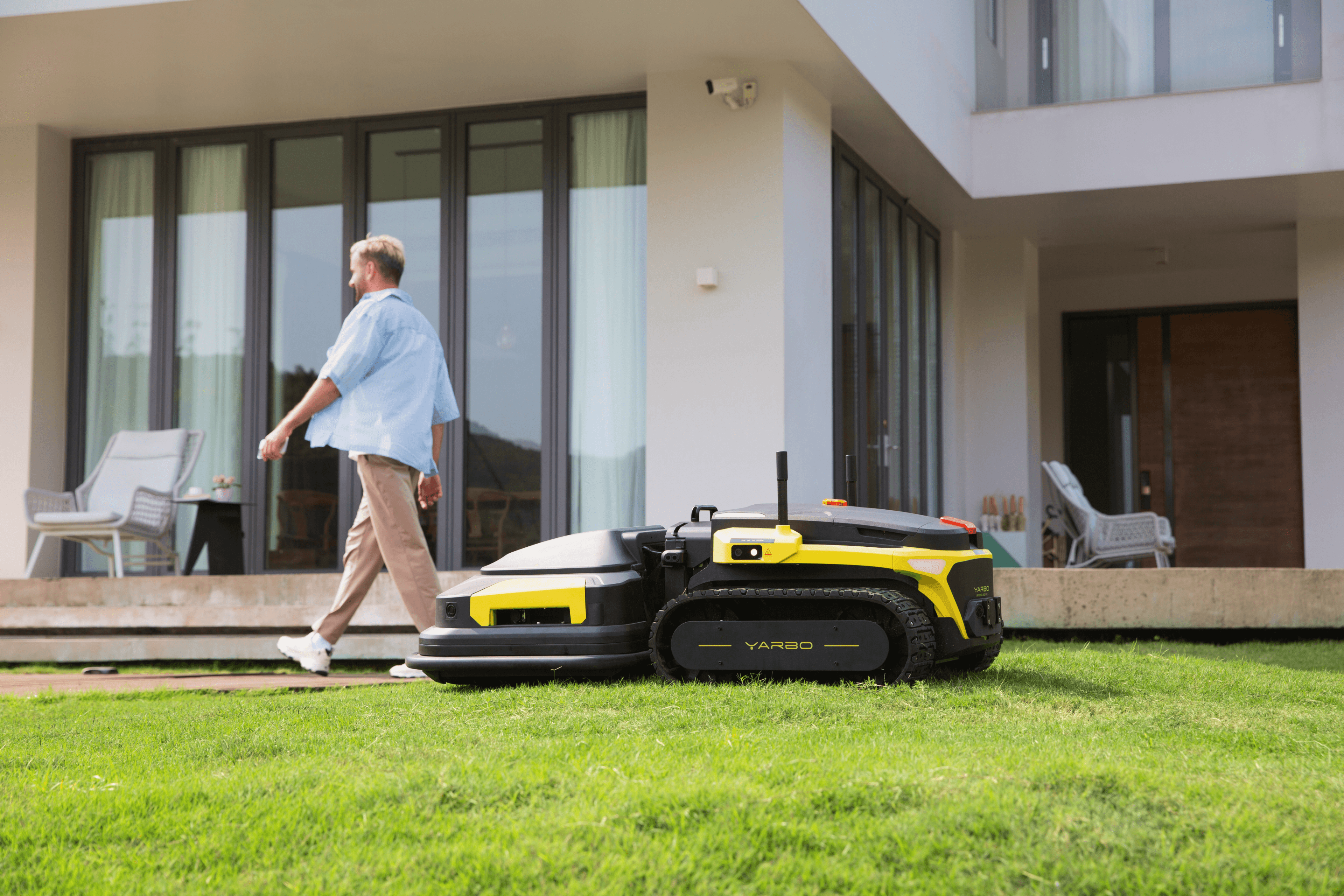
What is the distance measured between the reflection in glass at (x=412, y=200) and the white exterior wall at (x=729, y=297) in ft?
4.99

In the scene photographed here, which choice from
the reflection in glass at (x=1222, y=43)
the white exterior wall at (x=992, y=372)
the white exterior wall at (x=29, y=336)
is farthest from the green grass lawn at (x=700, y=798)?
the white exterior wall at (x=992, y=372)

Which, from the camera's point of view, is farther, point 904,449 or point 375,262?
point 904,449

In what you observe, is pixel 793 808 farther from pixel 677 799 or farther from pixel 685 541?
pixel 685 541

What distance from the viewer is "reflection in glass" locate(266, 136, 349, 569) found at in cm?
805

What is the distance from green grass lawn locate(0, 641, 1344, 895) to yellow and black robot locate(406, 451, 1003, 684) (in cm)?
24

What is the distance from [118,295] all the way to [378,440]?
15.7 ft

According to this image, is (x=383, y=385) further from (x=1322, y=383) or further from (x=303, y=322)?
(x=1322, y=383)

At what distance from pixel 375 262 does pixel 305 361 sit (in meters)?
3.43

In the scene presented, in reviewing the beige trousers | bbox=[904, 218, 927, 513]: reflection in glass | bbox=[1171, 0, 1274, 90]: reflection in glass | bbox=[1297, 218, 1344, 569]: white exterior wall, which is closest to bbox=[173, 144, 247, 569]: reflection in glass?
the beige trousers

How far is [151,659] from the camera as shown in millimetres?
6172

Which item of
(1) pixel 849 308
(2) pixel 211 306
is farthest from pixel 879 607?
(2) pixel 211 306

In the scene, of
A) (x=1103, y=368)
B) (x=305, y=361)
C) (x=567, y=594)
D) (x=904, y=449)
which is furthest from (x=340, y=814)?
(x=1103, y=368)

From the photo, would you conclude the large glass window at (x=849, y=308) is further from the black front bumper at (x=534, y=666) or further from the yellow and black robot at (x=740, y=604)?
the black front bumper at (x=534, y=666)

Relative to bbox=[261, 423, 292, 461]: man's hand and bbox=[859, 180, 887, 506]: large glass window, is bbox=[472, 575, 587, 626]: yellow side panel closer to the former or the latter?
bbox=[261, 423, 292, 461]: man's hand
